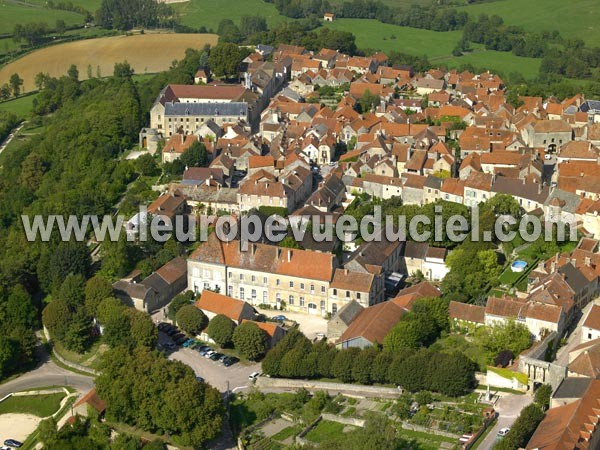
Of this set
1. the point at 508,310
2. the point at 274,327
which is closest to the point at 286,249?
the point at 274,327

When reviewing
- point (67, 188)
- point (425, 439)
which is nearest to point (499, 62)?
point (67, 188)

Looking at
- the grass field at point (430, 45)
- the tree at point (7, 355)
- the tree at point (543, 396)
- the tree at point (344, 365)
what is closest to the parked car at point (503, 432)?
the tree at point (543, 396)

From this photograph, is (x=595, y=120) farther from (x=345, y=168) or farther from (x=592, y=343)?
(x=592, y=343)

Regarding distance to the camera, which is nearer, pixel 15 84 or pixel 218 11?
pixel 15 84

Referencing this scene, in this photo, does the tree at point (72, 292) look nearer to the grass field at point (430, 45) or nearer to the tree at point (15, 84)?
the tree at point (15, 84)

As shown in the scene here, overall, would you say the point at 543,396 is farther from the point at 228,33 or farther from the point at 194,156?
the point at 228,33

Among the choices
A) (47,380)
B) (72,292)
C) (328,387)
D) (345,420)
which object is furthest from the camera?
(72,292)
